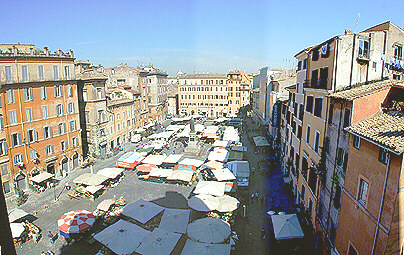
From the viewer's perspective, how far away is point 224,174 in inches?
1027

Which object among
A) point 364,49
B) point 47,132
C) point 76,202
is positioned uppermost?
point 364,49

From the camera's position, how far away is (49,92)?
29688 millimetres

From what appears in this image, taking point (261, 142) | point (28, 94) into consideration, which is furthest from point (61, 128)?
point (261, 142)

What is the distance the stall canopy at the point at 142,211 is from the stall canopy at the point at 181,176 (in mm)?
6378

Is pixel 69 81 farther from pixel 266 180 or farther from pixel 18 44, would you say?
pixel 266 180

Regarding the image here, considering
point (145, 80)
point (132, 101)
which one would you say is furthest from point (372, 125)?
point (145, 80)

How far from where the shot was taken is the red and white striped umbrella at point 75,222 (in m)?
17.5

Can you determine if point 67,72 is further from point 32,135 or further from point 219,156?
point 219,156

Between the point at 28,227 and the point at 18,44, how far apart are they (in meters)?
22.4

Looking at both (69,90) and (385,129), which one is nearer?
(385,129)

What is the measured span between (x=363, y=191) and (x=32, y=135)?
97.7 feet

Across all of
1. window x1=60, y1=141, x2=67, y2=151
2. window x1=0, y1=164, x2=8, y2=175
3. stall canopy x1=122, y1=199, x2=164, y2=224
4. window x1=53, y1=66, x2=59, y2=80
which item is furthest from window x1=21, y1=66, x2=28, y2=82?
stall canopy x1=122, y1=199, x2=164, y2=224

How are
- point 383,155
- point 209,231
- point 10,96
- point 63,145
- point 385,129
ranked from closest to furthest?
1. point 383,155
2. point 385,129
3. point 209,231
4. point 10,96
5. point 63,145

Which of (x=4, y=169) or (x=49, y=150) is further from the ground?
(x=49, y=150)
